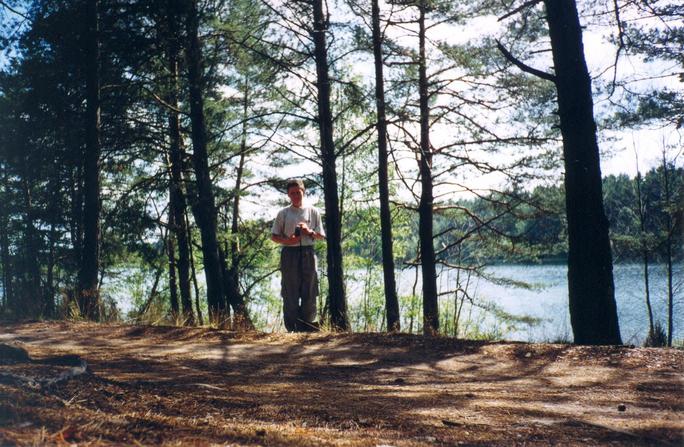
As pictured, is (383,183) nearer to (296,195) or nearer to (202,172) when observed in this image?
(202,172)

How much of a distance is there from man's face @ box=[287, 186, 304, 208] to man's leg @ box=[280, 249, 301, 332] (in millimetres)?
629

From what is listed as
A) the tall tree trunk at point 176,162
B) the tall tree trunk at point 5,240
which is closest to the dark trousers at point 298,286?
the tall tree trunk at point 176,162

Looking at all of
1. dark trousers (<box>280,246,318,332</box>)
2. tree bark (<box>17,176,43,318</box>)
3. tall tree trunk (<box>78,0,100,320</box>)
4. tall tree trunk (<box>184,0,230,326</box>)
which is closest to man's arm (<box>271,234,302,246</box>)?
dark trousers (<box>280,246,318,332</box>)

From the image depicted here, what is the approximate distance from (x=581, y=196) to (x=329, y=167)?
533 cm

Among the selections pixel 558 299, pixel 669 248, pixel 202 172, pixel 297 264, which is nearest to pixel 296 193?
pixel 297 264

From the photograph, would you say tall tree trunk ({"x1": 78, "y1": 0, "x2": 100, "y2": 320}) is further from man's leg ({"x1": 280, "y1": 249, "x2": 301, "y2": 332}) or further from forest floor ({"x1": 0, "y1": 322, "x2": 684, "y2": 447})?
forest floor ({"x1": 0, "y1": 322, "x2": 684, "y2": 447})

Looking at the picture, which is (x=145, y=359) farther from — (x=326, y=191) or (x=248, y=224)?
(x=248, y=224)

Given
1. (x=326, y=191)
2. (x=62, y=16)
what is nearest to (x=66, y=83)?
(x=62, y=16)

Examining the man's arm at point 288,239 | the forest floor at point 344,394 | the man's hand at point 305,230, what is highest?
the man's hand at point 305,230

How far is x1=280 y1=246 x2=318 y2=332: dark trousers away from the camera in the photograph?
7414mm

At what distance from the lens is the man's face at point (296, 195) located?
7375 mm

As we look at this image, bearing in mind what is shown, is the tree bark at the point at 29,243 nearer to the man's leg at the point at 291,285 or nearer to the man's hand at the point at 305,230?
the man's leg at the point at 291,285

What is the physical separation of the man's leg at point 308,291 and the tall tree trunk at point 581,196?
3193mm

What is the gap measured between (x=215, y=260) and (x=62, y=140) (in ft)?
18.8
